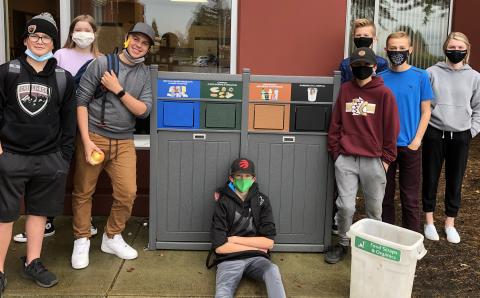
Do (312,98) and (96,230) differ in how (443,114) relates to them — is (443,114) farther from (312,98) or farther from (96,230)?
(96,230)

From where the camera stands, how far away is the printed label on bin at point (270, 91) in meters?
4.14

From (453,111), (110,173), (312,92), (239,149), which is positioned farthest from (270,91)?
(453,111)

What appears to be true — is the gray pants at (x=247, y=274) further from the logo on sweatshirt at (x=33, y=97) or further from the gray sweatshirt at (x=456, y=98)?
the gray sweatshirt at (x=456, y=98)

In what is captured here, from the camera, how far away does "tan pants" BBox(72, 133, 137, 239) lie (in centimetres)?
394

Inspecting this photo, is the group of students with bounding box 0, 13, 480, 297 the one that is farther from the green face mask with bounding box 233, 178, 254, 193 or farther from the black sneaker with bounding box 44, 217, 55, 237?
the black sneaker with bounding box 44, 217, 55, 237

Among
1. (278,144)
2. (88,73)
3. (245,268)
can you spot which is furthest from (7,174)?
(278,144)

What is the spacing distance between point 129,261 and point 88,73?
1555 mm

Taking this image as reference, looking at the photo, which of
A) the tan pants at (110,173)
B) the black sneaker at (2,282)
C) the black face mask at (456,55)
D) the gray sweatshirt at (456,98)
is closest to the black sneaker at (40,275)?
the black sneaker at (2,282)

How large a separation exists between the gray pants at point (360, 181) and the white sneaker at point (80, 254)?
2.09 meters

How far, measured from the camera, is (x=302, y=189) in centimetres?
430

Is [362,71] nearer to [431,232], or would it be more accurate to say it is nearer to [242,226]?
[242,226]

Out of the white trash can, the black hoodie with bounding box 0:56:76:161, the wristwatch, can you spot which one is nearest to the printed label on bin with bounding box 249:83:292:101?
the wristwatch

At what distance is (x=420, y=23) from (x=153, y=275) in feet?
18.3

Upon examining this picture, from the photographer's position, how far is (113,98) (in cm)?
385
